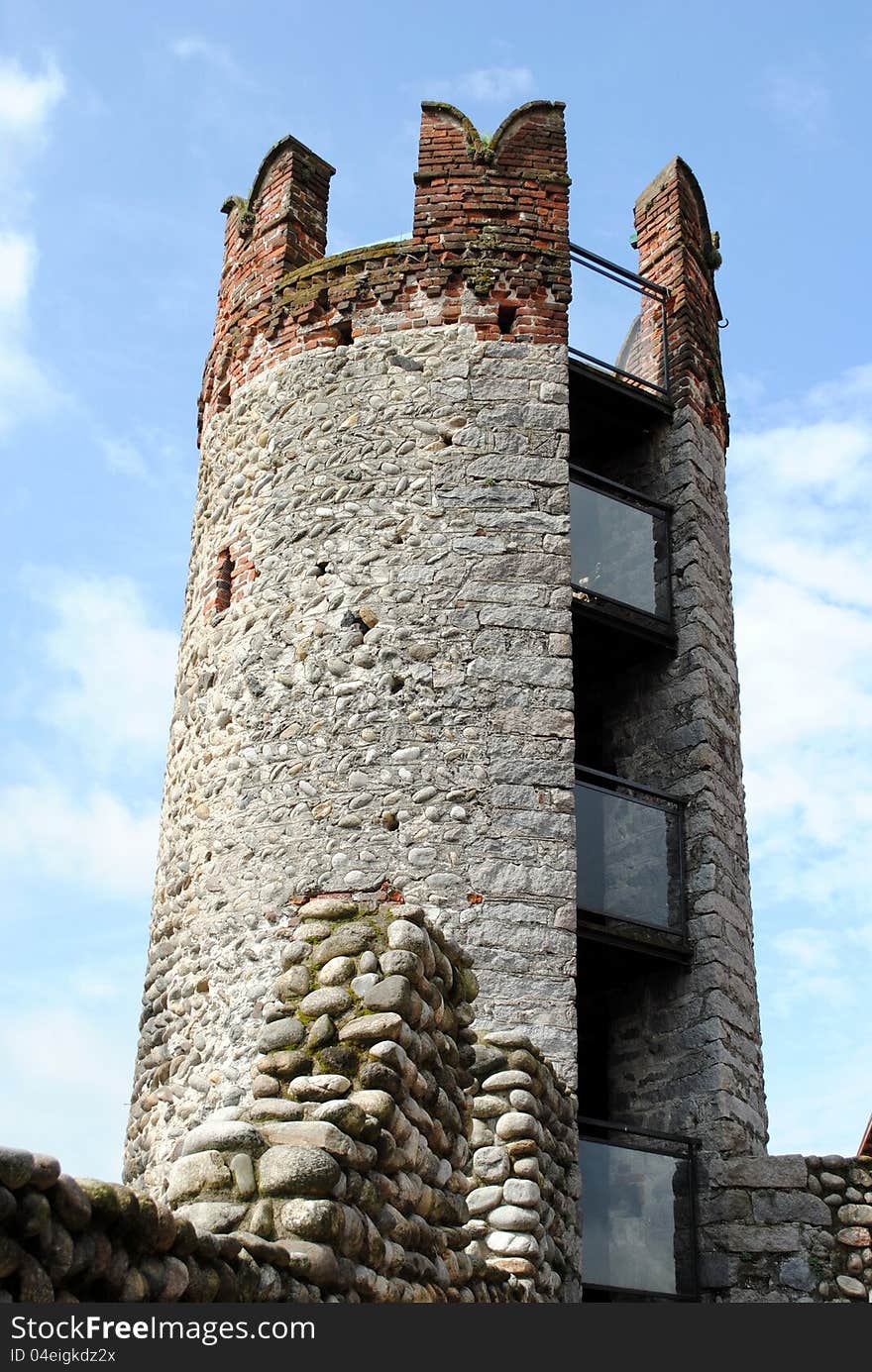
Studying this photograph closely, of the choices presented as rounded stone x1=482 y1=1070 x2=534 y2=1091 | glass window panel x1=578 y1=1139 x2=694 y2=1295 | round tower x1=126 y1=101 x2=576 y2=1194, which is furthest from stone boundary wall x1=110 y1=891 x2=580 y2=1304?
round tower x1=126 y1=101 x2=576 y2=1194

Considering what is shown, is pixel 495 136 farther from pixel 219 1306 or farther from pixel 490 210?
A: pixel 219 1306

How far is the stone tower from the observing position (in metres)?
8.77

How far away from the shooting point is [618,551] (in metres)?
10.5

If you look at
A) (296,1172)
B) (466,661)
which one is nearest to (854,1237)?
(466,661)

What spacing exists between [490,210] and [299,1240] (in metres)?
8.32

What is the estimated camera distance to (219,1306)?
3334mm

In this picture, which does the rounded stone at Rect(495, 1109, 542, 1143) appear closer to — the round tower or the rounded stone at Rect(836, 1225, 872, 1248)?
the round tower

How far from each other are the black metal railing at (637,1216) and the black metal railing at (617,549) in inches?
146

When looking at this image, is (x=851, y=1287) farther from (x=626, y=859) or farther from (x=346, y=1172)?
(x=346, y=1172)

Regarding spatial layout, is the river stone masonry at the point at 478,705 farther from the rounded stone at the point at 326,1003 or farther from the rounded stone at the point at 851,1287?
the rounded stone at the point at 326,1003

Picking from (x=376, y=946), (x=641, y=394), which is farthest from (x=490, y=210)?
(x=376, y=946)

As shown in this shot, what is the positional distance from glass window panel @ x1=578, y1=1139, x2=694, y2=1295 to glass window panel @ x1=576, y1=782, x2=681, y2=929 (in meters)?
1.53

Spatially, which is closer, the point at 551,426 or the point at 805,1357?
the point at 805,1357

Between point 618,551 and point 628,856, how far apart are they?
224cm
